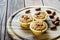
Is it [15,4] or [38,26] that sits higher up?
[15,4]

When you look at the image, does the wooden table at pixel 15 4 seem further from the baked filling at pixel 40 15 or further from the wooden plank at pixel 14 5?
the baked filling at pixel 40 15

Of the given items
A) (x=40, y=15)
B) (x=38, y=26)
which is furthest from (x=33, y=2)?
(x=38, y=26)

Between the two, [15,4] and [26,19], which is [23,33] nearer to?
[26,19]

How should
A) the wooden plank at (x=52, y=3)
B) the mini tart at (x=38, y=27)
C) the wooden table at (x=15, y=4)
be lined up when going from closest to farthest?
1. the mini tart at (x=38, y=27)
2. the wooden table at (x=15, y=4)
3. the wooden plank at (x=52, y=3)

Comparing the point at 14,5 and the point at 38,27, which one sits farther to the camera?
the point at 14,5

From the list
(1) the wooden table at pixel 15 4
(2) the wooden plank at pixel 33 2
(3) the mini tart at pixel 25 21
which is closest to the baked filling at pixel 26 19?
(3) the mini tart at pixel 25 21

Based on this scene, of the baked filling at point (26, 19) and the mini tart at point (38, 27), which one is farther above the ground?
the baked filling at point (26, 19)

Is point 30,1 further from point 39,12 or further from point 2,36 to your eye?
point 2,36

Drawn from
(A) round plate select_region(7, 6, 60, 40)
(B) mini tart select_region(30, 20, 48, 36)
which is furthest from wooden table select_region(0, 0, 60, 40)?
(B) mini tart select_region(30, 20, 48, 36)
